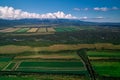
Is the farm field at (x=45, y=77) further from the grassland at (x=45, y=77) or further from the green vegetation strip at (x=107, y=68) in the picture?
the green vegetation strip at (x=107, y=68)

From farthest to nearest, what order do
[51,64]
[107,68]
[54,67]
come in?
1. [51,64]
2. [54,67]
3. [107,68]

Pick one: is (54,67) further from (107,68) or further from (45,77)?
(107,68)

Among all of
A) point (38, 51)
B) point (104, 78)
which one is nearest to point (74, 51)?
point (38, 51)

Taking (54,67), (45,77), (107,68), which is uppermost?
(45,77)

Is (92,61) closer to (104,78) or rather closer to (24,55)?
(104,78)

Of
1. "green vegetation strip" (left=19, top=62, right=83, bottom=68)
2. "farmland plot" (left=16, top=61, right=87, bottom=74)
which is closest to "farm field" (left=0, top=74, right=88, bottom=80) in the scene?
"farmland plot" (left=16, top=61, right=87, bottom=74)

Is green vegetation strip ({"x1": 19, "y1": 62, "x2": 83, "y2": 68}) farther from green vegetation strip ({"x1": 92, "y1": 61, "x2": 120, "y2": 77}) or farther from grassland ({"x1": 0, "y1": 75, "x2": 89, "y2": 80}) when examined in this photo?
grassland ({"x1": 0, "y1": 75, "x2": 89, "y2": 80})

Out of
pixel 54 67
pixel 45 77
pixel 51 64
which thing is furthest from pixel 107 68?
pixel 45 77

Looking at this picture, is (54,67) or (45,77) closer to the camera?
(45,77)
